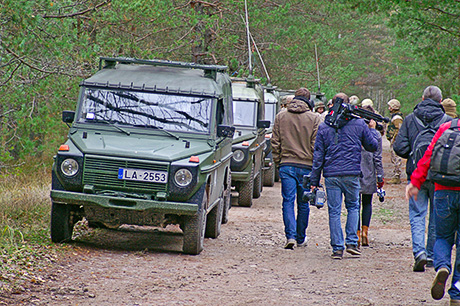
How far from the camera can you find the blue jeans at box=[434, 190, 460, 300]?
638cm

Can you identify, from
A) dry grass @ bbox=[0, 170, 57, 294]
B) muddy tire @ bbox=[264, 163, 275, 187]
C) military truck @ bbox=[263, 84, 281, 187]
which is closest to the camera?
dry grass @ bbox=[0, 170, 57, 294]

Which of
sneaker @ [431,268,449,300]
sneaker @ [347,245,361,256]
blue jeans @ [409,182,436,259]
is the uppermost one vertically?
blue jeans @ [409,182,436,259]

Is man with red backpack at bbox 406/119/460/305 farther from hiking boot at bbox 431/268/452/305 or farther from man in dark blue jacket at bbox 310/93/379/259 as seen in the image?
man in dark blue jacket at bbox 310/93/379/259

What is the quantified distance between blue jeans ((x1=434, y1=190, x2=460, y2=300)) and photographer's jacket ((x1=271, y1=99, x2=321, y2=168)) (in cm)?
298

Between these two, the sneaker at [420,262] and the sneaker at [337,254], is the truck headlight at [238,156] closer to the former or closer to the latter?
the sneaker at [337,254]

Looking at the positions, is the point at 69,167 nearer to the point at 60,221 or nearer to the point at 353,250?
the point at 60,221

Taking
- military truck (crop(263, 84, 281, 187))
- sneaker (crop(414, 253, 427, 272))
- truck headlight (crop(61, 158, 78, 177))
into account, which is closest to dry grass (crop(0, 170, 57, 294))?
truck headlight (crop(61, 158, 78, 177))

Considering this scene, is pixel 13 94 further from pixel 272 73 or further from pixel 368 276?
pixel 272 73

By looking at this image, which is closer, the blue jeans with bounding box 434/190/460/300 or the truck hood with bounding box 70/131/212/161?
the blue jeans with bounding box 434/190/460/300

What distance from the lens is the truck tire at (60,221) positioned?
8383mm

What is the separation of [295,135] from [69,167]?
2.96m

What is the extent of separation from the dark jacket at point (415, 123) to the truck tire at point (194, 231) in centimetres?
232

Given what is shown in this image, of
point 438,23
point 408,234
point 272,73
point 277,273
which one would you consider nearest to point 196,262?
point 277,273

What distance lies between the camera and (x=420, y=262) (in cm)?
791
